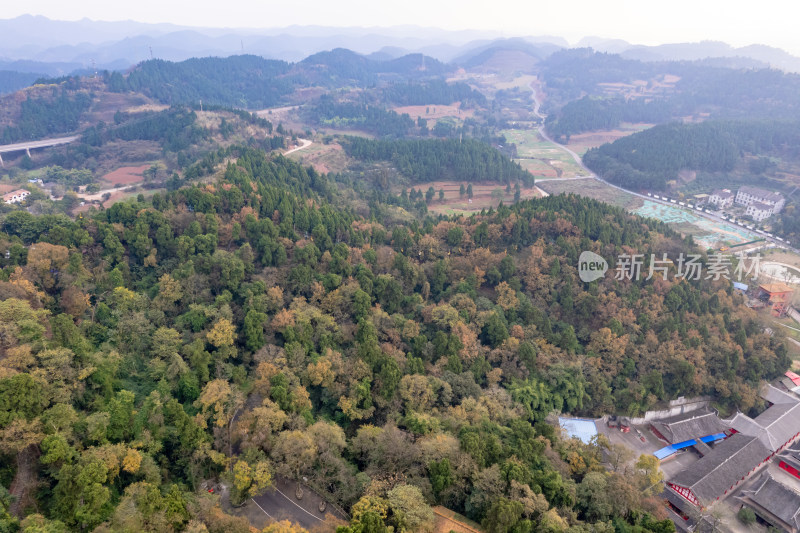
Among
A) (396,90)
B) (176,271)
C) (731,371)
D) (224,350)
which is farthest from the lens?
(396,90)

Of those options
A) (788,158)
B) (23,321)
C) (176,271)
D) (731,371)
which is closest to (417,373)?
(176,271)

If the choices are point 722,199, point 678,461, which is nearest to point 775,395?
point 678,461

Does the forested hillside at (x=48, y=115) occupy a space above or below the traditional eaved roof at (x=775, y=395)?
above

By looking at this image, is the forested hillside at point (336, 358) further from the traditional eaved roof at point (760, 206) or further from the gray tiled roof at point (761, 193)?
the gray tiled roof at point (761, 193)

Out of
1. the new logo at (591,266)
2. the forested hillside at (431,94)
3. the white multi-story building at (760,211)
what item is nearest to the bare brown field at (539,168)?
the white multi-story building at (760,211)

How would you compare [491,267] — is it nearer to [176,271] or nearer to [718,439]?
[718,439]

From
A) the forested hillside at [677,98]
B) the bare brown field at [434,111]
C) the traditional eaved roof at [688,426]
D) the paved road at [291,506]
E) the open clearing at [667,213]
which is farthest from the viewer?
the bare brown field at [434,111]
